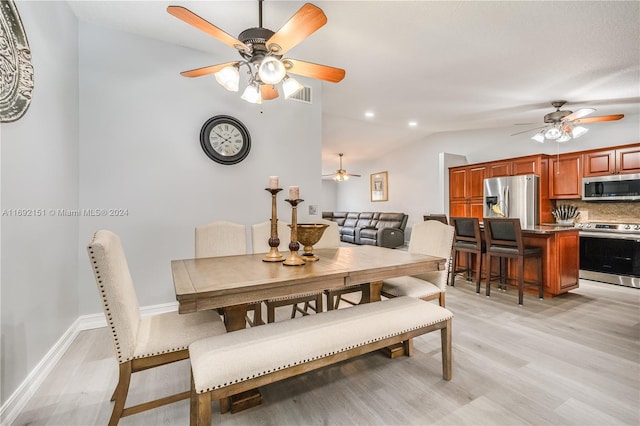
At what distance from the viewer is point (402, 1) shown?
211 cm

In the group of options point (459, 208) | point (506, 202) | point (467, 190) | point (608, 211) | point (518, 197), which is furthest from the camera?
point (459, 208)

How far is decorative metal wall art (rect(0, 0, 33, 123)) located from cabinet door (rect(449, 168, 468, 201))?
6.52 m

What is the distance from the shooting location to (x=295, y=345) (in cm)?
135

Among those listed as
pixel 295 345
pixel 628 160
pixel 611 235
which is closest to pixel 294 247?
pixel 295 345

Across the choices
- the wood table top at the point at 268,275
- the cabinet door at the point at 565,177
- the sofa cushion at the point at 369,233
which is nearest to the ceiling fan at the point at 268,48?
the wood table top at the point at 268,275

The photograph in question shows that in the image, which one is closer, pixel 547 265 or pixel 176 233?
pixel 176 233

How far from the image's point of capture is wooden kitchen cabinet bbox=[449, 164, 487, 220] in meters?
5.83

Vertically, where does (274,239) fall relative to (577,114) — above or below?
below

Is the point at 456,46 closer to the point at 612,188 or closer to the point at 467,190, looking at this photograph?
the point at 612,188

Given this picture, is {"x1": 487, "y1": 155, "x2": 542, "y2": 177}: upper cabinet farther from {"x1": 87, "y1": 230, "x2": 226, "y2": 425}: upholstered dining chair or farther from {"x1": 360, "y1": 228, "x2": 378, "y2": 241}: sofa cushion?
{"x1": 87, "y1": 230, "x2": 226, "y2": 425}: upholstered dining chair

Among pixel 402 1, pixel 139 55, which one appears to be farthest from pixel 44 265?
pixel 402 1

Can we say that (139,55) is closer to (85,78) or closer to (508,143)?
(85,78)

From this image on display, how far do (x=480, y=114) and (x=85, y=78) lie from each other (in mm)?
5158

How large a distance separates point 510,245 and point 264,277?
316cm
